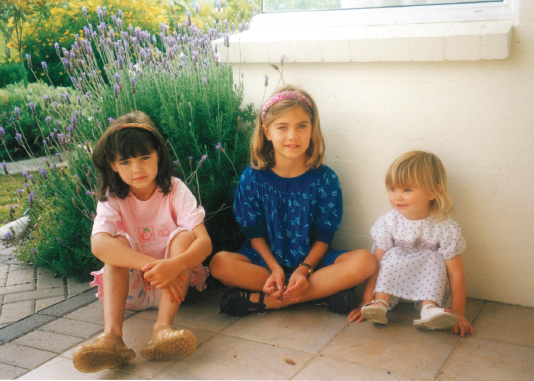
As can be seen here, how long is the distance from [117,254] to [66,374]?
0.53 metres

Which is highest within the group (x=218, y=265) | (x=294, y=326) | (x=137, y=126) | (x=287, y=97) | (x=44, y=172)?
(x=287, y=97)

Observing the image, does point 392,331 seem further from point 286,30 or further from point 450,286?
point 286,30

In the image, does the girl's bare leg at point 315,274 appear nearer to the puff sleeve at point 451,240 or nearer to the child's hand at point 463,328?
the puff sleeve at point 451,240

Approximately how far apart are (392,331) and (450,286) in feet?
1.24

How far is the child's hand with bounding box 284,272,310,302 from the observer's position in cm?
252

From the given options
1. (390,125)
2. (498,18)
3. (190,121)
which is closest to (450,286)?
(390,125)

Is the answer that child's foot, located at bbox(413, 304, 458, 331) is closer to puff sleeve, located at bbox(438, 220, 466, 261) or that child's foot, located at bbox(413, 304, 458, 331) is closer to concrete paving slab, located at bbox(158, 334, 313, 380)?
puff sleeve, located at bbox(438, 220, 466, 261)

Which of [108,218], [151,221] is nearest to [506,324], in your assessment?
[151,221]

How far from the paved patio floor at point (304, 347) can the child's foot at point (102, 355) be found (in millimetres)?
56

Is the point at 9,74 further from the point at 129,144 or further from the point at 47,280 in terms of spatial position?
the point at 129,144

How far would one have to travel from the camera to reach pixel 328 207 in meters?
2.73

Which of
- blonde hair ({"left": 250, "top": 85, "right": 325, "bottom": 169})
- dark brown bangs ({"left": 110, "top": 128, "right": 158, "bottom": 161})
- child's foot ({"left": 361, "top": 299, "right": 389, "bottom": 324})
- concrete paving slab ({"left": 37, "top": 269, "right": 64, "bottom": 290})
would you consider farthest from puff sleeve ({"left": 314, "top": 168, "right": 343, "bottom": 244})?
concrete paving slab ({"left": 37, "top": 269, "right": 64, "bottom": 290})

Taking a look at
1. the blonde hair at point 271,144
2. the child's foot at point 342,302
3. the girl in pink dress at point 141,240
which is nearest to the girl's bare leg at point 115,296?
the girl in pink dress at point 141,240

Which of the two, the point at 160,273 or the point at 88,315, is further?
the point at 88,315
